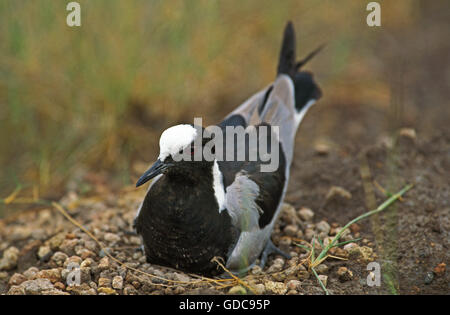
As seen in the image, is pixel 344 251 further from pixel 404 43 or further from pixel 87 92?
pixel 404 43

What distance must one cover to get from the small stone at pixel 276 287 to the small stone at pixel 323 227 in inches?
30.5

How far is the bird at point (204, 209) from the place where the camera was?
3.42 meters

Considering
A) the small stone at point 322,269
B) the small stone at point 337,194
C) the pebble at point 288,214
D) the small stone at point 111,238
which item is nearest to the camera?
the small stone at point 322,269

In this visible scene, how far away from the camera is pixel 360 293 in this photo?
11.1ft

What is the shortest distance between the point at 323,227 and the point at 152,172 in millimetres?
1476

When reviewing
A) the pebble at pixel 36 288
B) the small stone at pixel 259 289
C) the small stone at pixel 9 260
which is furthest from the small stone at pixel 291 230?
the small stone at pixel 9 260

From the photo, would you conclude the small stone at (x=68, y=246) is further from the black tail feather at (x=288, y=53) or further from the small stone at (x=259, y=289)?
the black tail feather at (x=288, y=53)

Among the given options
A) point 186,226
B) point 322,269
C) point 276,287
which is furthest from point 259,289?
point 186,226

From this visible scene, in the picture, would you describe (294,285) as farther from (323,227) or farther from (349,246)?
(323,227)

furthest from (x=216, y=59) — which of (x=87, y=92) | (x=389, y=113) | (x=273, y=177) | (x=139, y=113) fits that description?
(x=273, y=177)

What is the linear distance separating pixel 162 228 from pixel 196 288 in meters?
0.43

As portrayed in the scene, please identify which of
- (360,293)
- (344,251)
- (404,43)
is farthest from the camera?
(404,43)

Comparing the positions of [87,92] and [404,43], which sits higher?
[404,43]

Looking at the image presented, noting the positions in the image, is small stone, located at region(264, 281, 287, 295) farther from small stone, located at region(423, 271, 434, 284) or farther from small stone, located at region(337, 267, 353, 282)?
small stone, located at region(423, 271, 434, 284)
